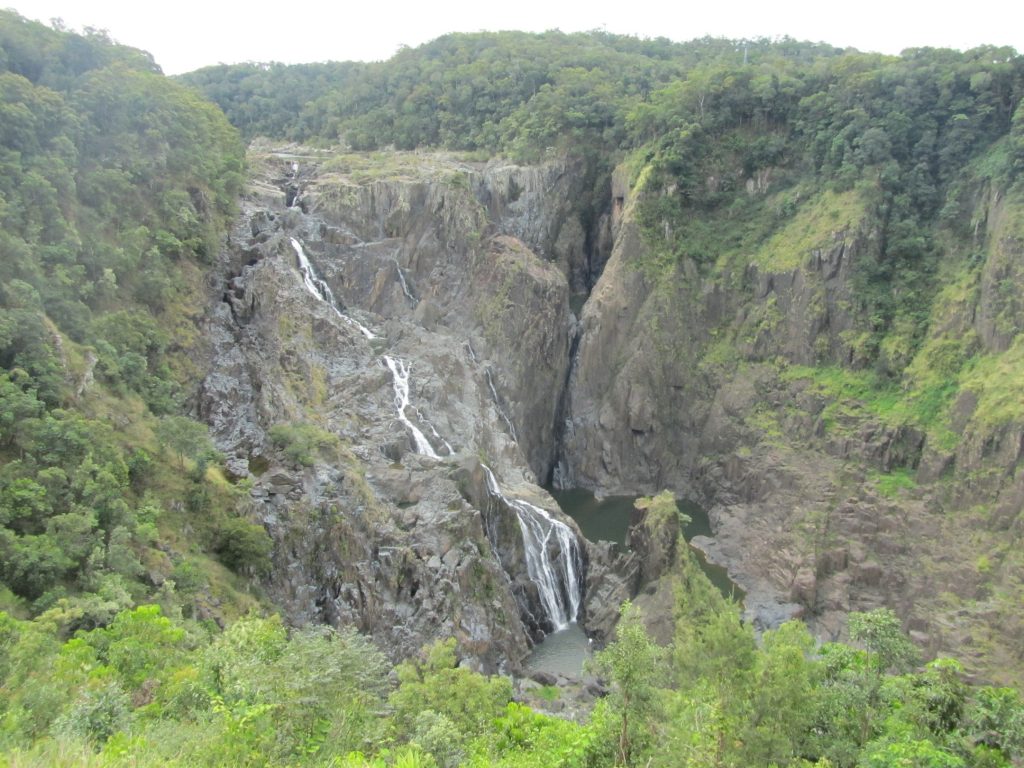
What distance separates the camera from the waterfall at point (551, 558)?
35625mm

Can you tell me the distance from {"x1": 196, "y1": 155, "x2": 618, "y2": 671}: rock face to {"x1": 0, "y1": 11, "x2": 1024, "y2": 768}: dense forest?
88.8 inches

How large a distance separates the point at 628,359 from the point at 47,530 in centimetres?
3728

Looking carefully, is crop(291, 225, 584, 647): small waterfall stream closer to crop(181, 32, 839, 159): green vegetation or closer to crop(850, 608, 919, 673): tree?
crop(850, 608, 919, 673): tree

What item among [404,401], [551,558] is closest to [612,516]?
[551,558]

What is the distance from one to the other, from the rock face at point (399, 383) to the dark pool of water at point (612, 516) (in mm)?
3285

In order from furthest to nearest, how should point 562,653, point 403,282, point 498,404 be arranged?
point 403,282 → point 498,404 → point 562,653

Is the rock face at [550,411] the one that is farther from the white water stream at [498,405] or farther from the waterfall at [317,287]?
the waterfall at [317,287]

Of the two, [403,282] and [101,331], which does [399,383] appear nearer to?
[403,282]

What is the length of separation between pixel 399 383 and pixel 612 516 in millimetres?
16117

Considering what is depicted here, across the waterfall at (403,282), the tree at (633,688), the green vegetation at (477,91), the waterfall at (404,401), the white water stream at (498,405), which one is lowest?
the white water stream at (498,405)

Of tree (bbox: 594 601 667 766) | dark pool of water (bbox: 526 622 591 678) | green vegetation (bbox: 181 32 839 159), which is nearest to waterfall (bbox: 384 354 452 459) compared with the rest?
dark pool of water (bbox: 526 622 591 678)

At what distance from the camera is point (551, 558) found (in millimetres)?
36500

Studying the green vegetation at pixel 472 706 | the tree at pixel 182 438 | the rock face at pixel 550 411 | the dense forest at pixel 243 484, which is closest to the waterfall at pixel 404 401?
the rock face at pixel 550 411

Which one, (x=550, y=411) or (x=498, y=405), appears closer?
(x=498, y=405)
